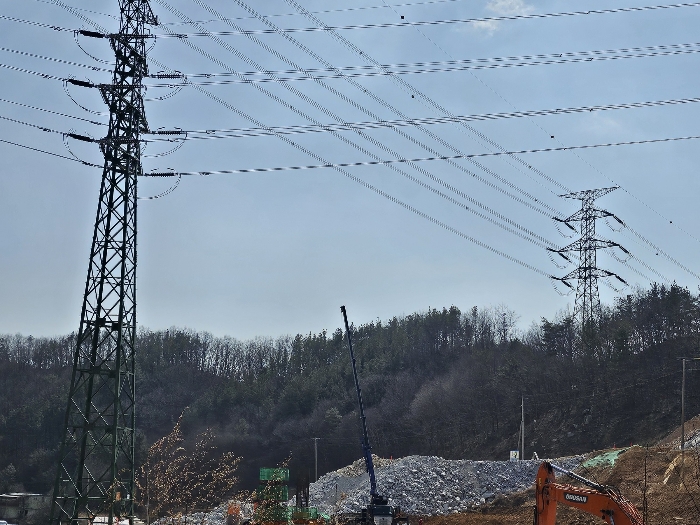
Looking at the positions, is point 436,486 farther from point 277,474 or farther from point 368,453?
point 277,474

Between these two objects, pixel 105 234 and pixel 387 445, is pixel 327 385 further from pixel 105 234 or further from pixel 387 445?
pixel 105 234

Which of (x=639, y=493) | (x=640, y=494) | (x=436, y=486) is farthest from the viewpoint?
(x=436, y=486)

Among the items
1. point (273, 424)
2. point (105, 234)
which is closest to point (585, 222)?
point (105, 234)

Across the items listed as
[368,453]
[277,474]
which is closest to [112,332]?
[277,474]

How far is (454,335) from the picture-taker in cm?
10631

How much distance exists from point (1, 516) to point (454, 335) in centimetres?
5822

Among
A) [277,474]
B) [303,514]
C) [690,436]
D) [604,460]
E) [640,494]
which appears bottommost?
[303,514]

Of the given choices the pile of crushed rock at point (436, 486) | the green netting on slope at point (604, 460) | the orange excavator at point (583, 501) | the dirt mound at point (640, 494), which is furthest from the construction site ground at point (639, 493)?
the orange excavator at point (583, 501)

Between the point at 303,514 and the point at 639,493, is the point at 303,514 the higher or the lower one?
the lower one

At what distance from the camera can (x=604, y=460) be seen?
45281 millimetres

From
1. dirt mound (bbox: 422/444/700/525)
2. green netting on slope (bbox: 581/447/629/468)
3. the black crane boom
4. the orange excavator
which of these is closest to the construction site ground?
dirt mound (bbox: 422/444/700/525)

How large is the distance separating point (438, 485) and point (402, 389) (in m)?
48.3

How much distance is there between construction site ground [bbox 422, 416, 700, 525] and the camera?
2764 centimetres

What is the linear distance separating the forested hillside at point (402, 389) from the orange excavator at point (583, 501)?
43.9m
